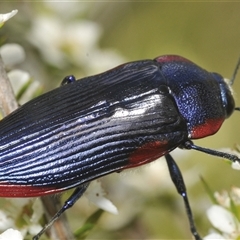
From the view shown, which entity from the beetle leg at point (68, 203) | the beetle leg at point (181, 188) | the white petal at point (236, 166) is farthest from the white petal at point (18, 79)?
the white petal at point (236, 166)

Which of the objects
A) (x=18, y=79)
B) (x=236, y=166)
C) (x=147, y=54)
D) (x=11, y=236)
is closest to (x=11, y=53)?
(x=18, y=79)

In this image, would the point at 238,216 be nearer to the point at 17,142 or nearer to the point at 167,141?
the point at 167,141

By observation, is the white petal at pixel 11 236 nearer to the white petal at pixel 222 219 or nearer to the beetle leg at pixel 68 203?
the beetle leg at pixel 68 203

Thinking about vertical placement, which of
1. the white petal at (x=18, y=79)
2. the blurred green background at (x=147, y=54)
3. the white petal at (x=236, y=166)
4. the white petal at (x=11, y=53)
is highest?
the white petal at (x=11, y=53)

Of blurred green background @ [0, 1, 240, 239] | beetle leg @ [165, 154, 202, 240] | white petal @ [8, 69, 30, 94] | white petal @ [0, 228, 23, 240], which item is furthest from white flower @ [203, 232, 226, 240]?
white petal @ [8, 69, 30, 94]

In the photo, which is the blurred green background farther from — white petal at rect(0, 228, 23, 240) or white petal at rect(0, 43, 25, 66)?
white petal at rect(0, 228, 23, 240)

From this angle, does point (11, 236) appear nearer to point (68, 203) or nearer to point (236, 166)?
point (68, 203)

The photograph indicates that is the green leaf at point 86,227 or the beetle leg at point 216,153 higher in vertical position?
the beetle leg at point 216,153
